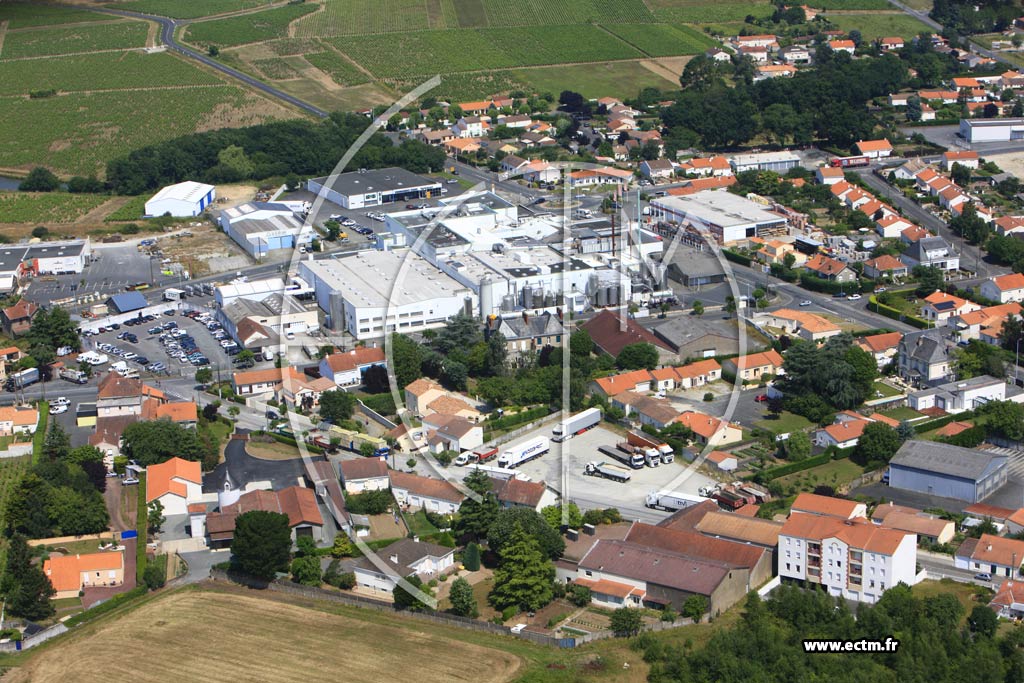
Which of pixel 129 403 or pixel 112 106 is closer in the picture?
pixel 129 403

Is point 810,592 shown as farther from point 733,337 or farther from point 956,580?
point 733,337

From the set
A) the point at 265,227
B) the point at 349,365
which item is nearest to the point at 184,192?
the point at 265,227

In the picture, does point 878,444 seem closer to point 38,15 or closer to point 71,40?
point 71,40

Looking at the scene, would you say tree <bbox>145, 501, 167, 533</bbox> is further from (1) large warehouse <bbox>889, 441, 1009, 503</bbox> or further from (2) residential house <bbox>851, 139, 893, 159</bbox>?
(2) residential house <bbox>851, 139, 893, 159</bbox>

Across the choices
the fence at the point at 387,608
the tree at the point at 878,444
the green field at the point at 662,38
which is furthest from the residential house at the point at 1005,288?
the green field at the point at 662,38

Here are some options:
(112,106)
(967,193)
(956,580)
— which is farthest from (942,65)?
(956,580)

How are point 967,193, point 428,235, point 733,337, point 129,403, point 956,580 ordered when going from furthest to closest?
1. point 967,193
2. point 428,235
3. point 733,337
4. point 129,403
5. point 956,580
